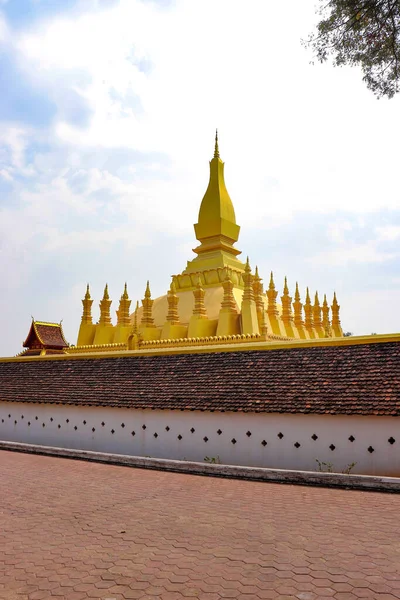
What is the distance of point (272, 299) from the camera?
76.3 feet

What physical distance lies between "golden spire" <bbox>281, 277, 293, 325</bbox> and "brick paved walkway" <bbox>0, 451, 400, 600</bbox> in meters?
14.6

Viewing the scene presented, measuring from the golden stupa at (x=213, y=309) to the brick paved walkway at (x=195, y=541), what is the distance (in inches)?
405

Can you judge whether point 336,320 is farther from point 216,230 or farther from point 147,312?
point 147,312

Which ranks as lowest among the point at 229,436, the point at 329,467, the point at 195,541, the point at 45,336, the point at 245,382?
the point at 195,541

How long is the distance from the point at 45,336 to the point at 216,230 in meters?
13.3

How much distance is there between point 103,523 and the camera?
6957 mm

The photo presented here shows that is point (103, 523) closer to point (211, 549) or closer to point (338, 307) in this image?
point (211, 549)

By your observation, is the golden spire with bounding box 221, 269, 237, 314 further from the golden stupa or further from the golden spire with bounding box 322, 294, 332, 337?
the golden spire with bounding box 322, 294, 332, 337

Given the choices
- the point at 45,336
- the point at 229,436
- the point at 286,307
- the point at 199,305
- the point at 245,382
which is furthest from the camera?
the point at 45,336

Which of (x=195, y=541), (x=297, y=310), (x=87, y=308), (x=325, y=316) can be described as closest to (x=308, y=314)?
(x=297, y=310)

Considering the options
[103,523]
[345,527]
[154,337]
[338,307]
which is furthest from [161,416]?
[338,307]

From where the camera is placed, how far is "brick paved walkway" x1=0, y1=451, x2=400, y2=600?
475 centimetres

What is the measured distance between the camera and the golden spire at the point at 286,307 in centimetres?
2380

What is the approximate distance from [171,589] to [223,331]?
627 inches
